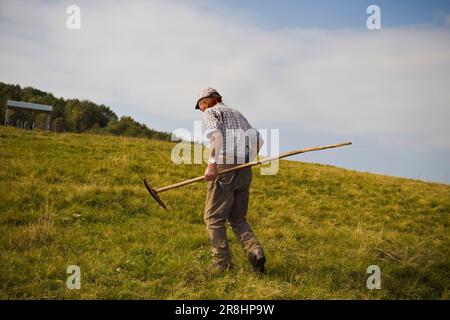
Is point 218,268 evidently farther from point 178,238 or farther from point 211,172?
point 178,238

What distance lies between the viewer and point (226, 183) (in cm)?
522

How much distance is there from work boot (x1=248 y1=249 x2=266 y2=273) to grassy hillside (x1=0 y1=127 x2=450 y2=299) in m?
0.12

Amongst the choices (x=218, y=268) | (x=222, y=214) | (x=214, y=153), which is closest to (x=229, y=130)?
(x=214, y=153)

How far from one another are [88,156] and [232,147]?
10548 millimetres

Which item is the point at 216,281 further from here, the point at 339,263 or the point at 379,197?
the point at 379,197

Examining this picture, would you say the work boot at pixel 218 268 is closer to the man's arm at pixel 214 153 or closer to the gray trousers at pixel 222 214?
the gray trousers at pixel 222 214

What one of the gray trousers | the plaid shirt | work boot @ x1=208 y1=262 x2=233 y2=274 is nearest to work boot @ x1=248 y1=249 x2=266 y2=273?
the gray trousers

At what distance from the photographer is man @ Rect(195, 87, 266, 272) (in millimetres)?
5156

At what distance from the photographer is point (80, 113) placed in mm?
62406

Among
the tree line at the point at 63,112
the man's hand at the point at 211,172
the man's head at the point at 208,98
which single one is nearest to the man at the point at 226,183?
the man's hand at the point at 211,172

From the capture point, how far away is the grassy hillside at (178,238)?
481 cm

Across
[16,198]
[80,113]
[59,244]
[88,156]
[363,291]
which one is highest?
[80,113]

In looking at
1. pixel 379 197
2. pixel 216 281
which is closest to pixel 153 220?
pixel 216 281

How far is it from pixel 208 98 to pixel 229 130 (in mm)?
672
